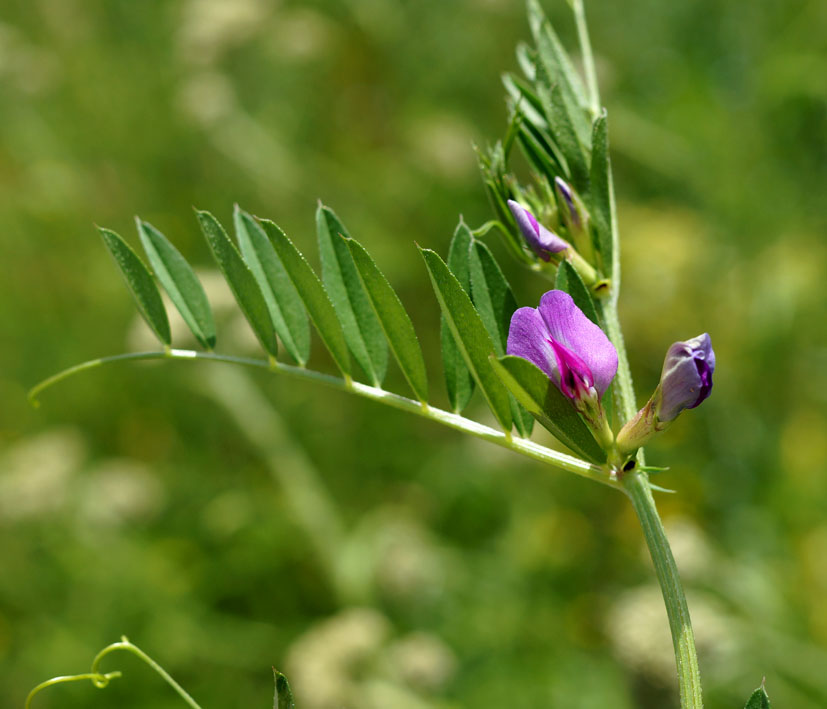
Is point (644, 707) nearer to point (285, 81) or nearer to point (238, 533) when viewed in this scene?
point (238, 533)

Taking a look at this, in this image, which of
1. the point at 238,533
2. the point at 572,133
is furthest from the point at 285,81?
the point at 572,133

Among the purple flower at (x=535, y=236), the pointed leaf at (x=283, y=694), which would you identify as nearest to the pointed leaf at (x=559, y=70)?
the purple flower at (x=535, y=236)

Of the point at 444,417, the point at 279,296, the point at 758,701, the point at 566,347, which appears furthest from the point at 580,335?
the point at 279,296

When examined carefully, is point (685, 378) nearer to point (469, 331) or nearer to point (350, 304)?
point (469, 331)

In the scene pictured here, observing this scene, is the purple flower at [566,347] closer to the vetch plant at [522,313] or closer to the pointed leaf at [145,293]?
the vetch plant at [522,313]

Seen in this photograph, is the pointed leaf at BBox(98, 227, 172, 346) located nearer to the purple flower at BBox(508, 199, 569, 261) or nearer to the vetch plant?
the vetch plant
